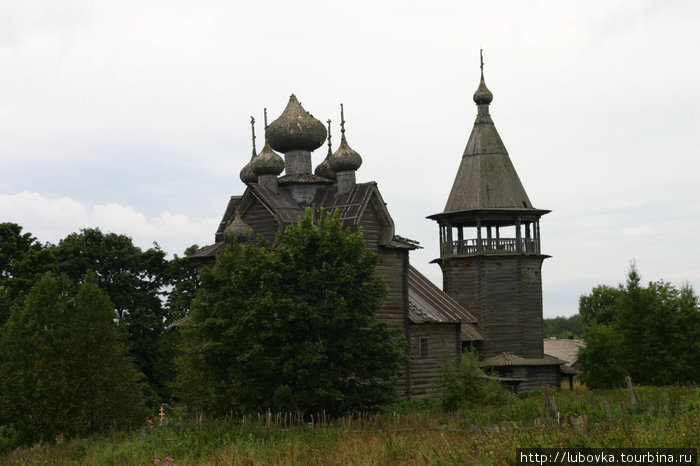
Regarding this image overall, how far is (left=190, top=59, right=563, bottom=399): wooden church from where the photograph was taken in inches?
1510

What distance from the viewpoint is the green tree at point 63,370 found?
26.1m

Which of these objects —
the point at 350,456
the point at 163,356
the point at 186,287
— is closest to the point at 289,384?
the point at 350,456

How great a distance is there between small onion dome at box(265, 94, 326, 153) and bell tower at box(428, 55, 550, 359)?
11.0 meters

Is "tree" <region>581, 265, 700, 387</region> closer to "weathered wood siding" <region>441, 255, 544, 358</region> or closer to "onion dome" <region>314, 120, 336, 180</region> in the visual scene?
"weathered wood siding" <region>441, 255, 544, 358</region>

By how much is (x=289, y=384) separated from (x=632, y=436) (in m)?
14.9

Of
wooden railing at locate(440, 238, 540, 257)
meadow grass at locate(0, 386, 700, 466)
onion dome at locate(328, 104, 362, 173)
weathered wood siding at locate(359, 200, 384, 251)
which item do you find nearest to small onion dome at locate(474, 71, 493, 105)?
wooden railing at locate(440, 238, 540, 257)

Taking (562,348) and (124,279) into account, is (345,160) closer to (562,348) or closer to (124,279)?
(124,279)

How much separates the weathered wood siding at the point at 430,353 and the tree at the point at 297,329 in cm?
1070

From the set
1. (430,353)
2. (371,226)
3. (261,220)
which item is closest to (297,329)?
(371,226)

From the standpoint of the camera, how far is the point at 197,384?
103 feet

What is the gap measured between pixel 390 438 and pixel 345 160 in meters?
21.9

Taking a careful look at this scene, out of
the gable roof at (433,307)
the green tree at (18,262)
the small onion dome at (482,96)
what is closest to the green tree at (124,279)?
the green tree at (18,262)

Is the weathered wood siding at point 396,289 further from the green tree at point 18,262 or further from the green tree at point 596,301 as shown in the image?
the green tree at point 596,301

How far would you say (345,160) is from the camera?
39.1 m
